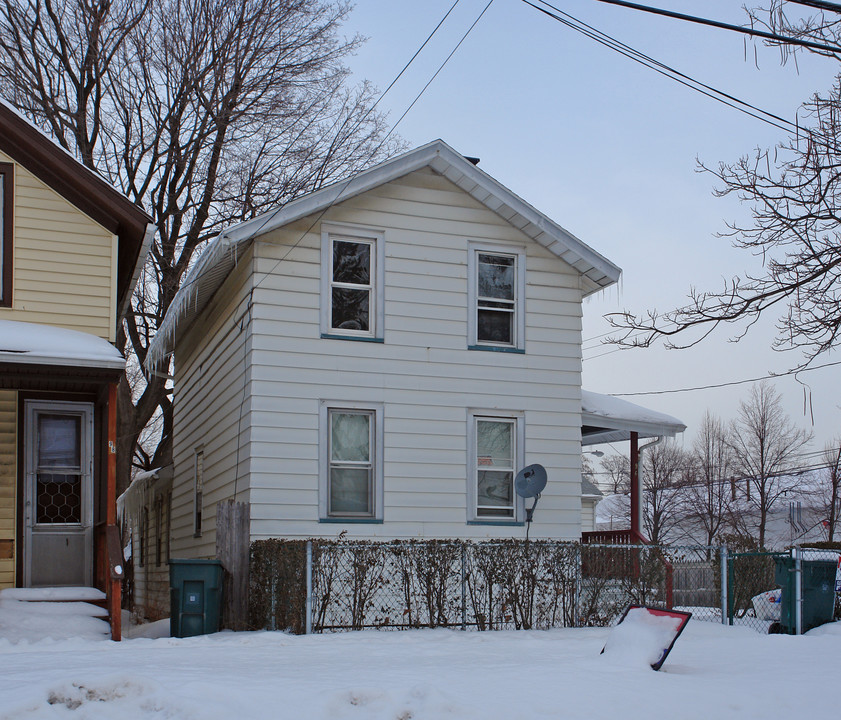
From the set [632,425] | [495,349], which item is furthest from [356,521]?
[632,425]

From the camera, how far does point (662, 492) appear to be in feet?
180

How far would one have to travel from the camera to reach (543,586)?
1267cm

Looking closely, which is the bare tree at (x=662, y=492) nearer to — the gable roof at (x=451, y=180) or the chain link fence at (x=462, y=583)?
the gable roof at (x=451, y=180)

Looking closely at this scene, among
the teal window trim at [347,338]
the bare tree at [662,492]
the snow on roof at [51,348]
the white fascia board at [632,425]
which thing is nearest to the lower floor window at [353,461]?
the teal window trim at [347,338]

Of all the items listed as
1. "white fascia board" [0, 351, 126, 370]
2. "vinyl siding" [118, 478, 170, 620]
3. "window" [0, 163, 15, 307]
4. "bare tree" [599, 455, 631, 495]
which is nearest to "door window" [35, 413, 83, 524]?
"window" [0, 163, 15, 307]

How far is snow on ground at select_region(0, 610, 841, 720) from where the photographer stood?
6.94 m

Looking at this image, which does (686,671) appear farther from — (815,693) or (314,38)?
(314,38)

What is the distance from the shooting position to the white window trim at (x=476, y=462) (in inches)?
577

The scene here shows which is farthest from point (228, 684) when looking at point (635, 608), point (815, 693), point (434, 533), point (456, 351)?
point (456, 351)

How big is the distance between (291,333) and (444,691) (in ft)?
24.0

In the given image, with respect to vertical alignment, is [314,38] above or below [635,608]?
above

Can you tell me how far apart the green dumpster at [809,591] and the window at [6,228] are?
1059cm

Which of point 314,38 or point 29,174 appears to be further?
point 314,38

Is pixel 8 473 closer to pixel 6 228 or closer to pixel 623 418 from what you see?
pixel 6 228
